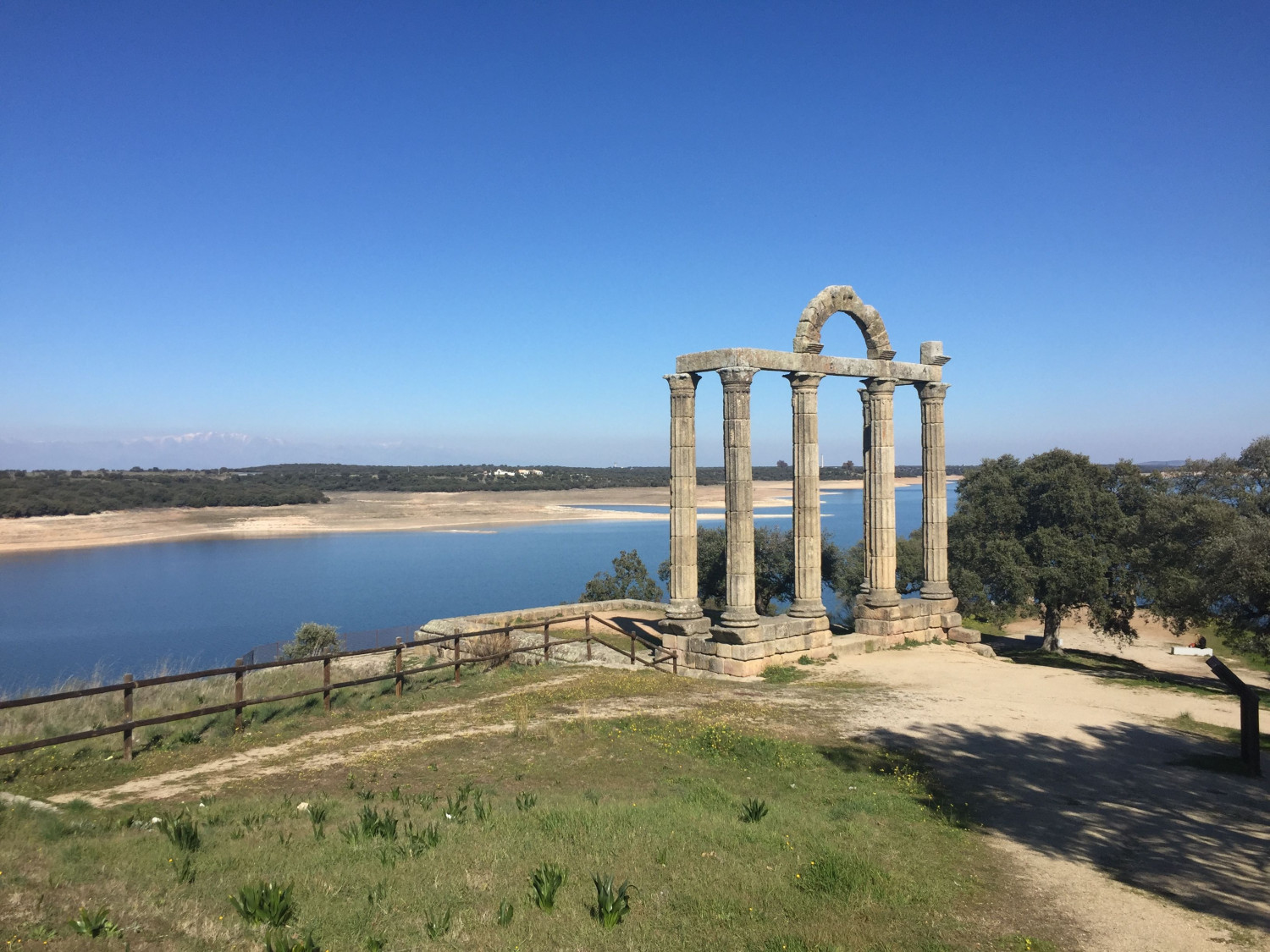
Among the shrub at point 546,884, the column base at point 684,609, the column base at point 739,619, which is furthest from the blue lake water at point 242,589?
the shrub at point 546,884

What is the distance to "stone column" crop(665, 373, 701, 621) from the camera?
1894 cm

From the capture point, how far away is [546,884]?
641cm

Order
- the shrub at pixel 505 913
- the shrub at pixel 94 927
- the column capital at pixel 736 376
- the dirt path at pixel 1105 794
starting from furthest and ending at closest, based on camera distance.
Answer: the column capital at pixel 736 376 → the dirt path at pixel 1105 794 → the shrub at pixel 505 913 → the shrub at pixel 94 927

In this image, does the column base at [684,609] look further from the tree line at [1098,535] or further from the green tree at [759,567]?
the green tree at [759,567]

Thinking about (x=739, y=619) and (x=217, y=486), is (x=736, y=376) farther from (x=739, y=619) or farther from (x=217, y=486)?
(x=217, y=486)

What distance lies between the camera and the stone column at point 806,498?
19.5m

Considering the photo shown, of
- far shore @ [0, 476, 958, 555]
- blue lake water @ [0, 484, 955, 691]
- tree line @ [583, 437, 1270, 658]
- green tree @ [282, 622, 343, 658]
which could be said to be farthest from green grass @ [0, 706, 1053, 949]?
far shore @ [0, 476, 958, 555]

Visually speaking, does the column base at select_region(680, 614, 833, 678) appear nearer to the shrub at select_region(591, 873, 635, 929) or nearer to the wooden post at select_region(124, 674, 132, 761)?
the wooden post at select_region(124, 674, 132, 761)

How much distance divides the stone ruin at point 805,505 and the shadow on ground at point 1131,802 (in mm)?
6080

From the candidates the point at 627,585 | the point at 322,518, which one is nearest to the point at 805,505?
the point at 627,585

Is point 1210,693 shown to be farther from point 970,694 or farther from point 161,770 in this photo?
point 161,770

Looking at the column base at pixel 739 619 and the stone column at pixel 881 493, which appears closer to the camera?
the column base at pixel 739 619

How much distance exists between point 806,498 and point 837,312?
15.4 feet

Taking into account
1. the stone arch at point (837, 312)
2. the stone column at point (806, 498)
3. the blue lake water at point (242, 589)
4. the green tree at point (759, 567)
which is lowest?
the blue lake water at point (242, 589)
